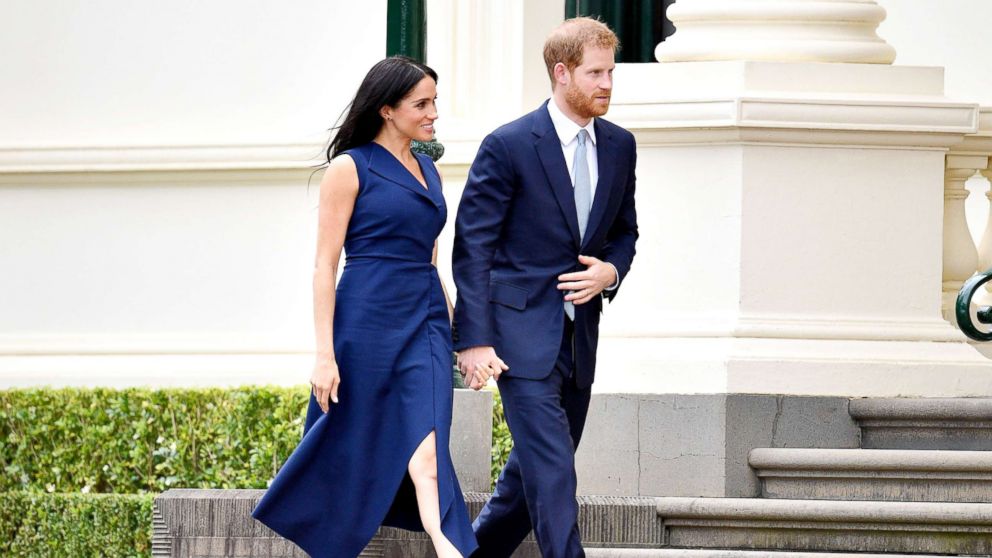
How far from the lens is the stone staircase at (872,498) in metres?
6.74

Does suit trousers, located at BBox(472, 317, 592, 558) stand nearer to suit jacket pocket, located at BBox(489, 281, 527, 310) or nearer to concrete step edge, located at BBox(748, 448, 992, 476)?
suit jacket pocket, located at BBox(489, 281, 527, 310)

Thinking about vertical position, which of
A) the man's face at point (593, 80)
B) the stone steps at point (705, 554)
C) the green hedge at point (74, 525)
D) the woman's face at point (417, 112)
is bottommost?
the green hedge at point (74, 525)

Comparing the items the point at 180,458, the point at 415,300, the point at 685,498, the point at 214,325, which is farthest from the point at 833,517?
the point at 214,325

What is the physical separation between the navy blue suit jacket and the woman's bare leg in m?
0.37

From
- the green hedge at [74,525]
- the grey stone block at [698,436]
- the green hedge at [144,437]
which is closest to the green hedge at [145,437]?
the green hedge at [144,437]

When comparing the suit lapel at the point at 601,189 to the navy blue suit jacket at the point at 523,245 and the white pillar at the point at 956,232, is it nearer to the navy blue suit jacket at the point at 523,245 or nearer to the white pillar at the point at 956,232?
the navy blue suit jacket at the point at 523,245

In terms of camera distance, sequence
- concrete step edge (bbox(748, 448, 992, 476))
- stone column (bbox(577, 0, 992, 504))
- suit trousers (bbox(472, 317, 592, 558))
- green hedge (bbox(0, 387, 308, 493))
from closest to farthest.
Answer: suit trousers (bbox(472, 317, 592, 558))
concrete step edge (bbox(748, 448, 992, 476))
stone column (bbox(577, 0, 992, 504))
green hedge (bbox(0, 387, 308, 493))

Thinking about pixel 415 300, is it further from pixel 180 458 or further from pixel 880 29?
pixel 880 29

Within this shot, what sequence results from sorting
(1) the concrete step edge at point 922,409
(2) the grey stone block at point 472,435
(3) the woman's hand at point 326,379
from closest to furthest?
(3) the woman's hand at point 326,379
(2) the grey stone block at point 472,435
(1) the concrete step edge at point 922,409

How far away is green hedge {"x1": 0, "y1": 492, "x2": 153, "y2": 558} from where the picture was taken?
28.8 feet

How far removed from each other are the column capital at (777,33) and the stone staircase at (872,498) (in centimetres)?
152

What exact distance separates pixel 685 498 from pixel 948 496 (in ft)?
3.45

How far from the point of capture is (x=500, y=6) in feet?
32.7

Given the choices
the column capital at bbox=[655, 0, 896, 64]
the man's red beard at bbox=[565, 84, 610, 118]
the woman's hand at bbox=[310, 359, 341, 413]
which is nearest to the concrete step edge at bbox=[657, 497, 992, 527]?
the woman's hand at bbox=[310, 359, 341, 413]
